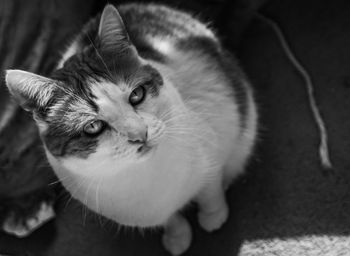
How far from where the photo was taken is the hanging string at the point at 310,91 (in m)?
1.55

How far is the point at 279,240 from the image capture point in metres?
1.46

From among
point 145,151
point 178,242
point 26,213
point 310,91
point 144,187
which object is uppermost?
point 145,151

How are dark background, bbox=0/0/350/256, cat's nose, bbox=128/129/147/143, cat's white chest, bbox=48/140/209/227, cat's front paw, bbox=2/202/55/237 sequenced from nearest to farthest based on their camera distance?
cat's nose, bbox=128/129/147/143 < cat's white chest, bbox=48/140/209/227 < dark background, bbox=0/0/350/256 < cat's front paw, bbox=2/202/55/237

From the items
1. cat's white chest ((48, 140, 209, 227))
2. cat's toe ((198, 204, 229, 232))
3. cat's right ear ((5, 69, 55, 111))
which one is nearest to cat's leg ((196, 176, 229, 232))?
cat's toe ((198, 204, 229, 232))

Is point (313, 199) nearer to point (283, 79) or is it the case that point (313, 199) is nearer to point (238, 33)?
point (283, 79)

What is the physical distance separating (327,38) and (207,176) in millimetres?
817

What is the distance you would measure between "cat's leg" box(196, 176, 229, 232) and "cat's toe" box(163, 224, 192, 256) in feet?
0.24

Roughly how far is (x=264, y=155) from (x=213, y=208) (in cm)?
30

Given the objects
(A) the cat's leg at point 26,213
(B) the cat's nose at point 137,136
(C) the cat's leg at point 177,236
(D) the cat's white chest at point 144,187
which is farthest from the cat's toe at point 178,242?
(B) the cat's nose at point 137,136

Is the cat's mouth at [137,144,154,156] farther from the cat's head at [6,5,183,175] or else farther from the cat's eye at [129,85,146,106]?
the cat's eye at [129,85,146,106]

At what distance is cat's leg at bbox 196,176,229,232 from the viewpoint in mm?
1481

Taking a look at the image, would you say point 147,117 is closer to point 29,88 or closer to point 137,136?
point 137,136

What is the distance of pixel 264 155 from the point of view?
5.42 ft

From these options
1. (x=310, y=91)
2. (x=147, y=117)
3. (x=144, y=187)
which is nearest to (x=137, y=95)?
(x=147, y=117)
